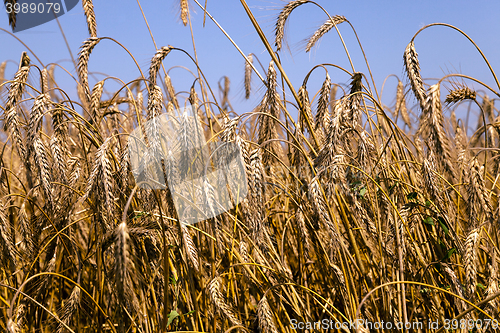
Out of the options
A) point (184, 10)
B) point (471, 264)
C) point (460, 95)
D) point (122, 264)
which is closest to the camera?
point (122, 264)

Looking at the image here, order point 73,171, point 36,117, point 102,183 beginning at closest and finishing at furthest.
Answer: point 102,183 → point 36,117 → point 73,171

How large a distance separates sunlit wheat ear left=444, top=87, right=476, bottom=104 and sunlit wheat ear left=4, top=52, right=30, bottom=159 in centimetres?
224

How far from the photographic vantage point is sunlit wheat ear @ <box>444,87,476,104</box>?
1.70 metres

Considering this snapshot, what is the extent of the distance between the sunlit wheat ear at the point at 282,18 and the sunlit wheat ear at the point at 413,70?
2.42ft

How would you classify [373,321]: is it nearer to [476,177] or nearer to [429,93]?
[476,177]

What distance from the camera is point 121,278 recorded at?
29.2 inches

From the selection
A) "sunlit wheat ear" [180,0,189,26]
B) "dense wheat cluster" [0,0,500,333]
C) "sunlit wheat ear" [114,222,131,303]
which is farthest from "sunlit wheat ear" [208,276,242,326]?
"sunlit wheat ear" [180,0,189,26]

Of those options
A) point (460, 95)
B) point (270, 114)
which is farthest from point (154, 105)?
point (460, 95)

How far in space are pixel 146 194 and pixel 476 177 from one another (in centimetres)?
141

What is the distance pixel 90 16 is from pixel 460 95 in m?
2.33

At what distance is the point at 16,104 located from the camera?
4.78 feet

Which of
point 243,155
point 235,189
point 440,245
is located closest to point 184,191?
point 235,189

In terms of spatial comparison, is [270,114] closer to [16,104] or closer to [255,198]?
[255,198]

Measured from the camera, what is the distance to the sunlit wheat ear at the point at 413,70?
4.49ft
